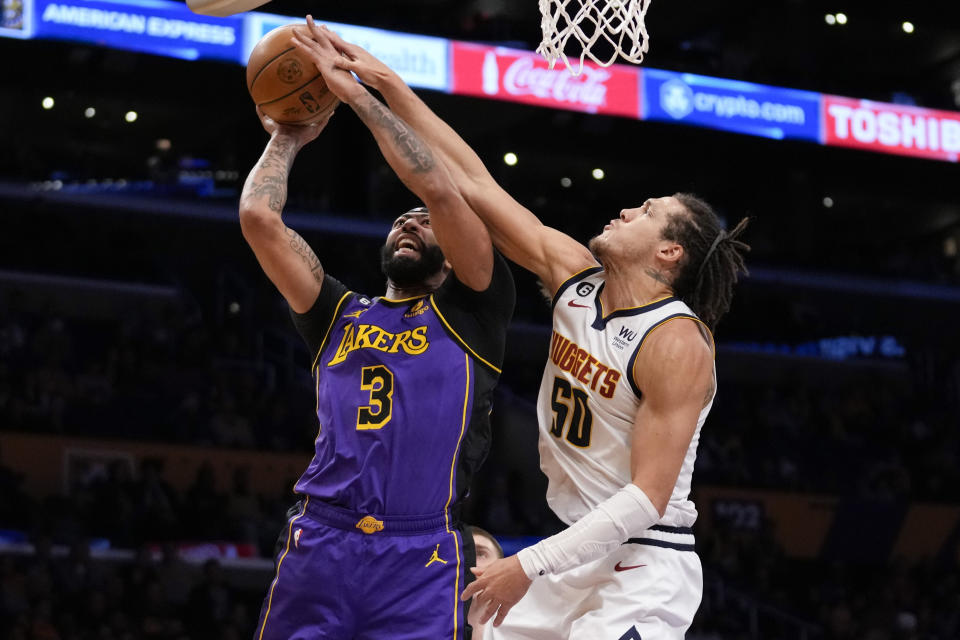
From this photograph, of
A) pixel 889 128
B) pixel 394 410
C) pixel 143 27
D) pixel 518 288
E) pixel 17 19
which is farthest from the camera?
pixel 518 288

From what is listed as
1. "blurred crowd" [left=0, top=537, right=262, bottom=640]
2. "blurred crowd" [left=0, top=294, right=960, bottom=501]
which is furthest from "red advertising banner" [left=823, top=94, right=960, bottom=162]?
"blurred crowd" [left=0, top=537, right=262, bottom=640]

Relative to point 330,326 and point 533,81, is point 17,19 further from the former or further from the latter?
point 330,326

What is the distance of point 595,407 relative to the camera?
4062 millimetres

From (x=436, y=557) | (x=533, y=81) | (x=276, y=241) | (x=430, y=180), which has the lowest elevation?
(x=436, y=557)

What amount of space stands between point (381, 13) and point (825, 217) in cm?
1004

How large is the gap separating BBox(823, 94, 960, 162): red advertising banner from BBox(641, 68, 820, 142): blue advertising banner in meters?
0.35

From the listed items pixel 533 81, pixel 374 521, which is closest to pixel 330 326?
pixel 374 521

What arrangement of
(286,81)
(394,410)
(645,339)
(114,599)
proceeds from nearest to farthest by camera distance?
1. (394,410)
2. (645,339)
3. (286,81)
4. (114,599)

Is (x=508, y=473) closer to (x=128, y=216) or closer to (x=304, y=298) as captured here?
(x=128, y=216)

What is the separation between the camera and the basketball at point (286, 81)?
13.8 feet

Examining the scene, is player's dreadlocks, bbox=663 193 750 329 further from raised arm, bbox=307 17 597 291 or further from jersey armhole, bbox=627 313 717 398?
raised arm, bbox=307 17 597 291

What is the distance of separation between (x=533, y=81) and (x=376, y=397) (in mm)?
12445

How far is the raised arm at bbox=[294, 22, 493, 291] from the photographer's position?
389 cm

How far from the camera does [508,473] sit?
48.3 feet
